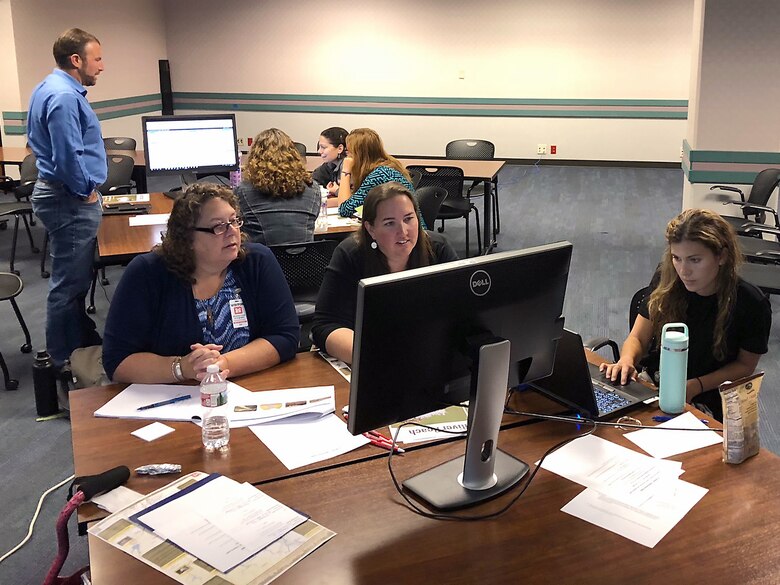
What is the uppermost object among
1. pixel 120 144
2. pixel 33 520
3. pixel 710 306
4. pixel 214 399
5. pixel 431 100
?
pixel 431 100

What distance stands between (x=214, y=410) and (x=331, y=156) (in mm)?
3543

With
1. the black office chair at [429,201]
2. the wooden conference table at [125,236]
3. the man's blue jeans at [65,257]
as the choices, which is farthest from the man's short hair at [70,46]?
the black office chair at [429,201]

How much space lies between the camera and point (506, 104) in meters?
10.7

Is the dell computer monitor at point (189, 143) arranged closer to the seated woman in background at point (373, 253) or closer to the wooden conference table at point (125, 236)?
the wooden conference table at point (125, 236)

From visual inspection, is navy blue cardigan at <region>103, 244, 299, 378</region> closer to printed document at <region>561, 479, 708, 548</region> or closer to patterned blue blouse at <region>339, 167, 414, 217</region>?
printed document at <region>561, 479, 708, 548</region>

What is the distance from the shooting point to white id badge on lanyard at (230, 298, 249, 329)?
8.20ft

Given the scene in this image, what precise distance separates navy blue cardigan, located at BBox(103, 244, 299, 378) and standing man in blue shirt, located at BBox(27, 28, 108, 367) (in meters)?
1.93

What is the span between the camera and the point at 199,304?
248 centimetres

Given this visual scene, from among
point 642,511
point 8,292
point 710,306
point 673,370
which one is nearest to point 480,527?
point 642,511

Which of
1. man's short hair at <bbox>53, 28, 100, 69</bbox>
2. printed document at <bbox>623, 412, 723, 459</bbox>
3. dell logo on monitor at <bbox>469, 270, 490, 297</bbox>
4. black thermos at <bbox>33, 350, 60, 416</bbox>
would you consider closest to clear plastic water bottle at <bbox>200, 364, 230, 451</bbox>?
dell logo on monitor at <bbox>469, 270, 490, 297</bbox>

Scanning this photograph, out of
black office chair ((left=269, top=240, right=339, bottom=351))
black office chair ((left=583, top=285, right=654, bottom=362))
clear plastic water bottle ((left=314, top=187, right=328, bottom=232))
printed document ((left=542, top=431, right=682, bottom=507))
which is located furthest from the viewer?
clear plastic water bottle ((left=314, top=187, right=328, bottom=232))

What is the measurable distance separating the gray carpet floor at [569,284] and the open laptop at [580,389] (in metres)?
1.54

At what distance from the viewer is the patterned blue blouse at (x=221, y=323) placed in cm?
248

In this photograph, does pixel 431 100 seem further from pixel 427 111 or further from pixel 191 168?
pixel 191 168
